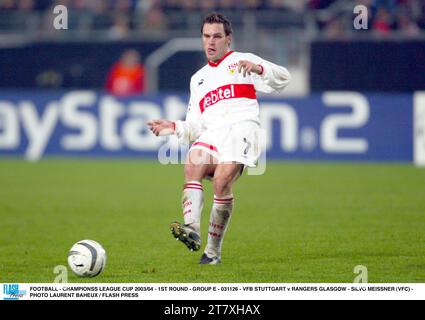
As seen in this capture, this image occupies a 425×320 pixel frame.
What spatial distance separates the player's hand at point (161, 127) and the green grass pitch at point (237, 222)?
1.25 metres

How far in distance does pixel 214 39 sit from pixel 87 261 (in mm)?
2391

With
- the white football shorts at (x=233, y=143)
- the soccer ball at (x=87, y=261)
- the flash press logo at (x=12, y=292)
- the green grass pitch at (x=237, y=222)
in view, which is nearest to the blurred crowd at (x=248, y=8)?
the green grass pitch at (x=237, y=222)

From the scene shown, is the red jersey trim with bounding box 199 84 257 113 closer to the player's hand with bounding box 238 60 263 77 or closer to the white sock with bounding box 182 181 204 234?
the player's hand with bounding box 238 60 263 77

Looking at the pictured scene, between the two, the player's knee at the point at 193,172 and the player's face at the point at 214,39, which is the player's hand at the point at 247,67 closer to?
the player's face at the point at 214,39

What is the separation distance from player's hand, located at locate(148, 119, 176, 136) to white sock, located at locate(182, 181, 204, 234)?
544mm

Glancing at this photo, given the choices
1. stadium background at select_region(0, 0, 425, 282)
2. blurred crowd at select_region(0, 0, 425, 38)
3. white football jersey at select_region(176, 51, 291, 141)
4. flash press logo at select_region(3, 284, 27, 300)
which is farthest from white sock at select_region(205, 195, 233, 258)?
blurred crowd at select_region(0, 0, 425, 38)

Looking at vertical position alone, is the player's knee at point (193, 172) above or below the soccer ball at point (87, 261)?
above

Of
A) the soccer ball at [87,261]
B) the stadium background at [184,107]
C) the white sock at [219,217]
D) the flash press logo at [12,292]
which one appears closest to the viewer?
the flash press logo at [12,292]

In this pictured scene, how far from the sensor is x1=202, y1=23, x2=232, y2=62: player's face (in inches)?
372

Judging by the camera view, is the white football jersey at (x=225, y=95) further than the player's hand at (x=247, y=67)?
Yes

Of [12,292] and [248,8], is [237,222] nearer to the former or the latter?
[12,292]

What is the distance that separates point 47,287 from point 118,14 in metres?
15.8

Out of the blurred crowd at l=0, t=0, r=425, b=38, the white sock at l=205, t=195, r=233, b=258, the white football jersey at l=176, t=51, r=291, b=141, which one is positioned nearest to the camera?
the white sock at l=205, t=195, r=233, b=258

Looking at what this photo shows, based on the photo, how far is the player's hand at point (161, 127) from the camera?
9.21 metres
